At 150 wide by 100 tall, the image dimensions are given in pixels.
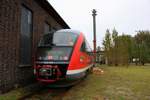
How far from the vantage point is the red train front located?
9.81 m

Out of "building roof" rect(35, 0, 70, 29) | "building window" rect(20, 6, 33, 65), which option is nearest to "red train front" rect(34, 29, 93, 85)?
"building window" rect(20, 6, 33, 65)

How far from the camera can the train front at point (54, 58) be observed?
980 centimetres

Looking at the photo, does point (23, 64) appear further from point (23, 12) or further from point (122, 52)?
point (122, 52)

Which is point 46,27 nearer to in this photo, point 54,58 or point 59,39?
point 59,39

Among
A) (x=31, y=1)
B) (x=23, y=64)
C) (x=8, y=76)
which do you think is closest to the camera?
(x=8, y=76)

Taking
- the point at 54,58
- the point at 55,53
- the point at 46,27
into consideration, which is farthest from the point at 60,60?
the point at 46,27

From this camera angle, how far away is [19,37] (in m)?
11.1

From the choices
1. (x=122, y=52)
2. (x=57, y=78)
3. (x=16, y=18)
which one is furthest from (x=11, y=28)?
(x=122, y=52)

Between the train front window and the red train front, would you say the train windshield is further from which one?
the train front window

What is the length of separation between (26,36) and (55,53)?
9.11 feet

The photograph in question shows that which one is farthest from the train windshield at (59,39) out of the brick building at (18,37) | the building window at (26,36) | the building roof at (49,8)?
the building roof at (49,8)

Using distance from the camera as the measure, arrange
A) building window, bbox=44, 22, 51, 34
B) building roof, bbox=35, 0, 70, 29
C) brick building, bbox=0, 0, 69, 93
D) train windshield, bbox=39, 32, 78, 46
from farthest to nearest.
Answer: building window, bbox=44, 22, 51, 34 → building roof, bbox=35, 0, 70, 29 → train windshield, bbox=39, 32, 78, 46 → brick building, bbox=0, 0, 69, 93

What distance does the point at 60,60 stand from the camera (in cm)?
1005

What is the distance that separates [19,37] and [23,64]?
4.96 feet
